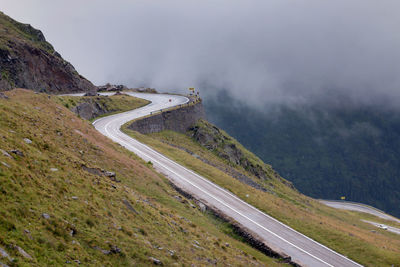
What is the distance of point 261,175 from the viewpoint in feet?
267

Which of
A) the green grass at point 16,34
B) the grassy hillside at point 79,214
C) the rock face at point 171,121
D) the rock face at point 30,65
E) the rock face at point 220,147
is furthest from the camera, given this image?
the rock face at point 220,147

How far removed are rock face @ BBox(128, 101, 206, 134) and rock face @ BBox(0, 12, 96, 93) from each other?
795 inches

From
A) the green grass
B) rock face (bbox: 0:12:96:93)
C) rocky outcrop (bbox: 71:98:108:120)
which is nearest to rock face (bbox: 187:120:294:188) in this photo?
rocky outcrop (bbox: 71:98:108:120)

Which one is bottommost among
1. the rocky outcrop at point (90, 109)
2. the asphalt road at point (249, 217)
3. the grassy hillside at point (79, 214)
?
the grassy hillside at point (79, 214)

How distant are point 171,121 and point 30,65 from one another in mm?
29439

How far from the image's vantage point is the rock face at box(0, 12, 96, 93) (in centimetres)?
5354

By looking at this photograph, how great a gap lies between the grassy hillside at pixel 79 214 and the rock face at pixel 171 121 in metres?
33.2

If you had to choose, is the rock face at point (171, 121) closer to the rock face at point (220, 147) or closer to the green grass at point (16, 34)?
the rock face at point (220, 147)

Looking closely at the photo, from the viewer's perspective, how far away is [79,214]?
14719 millimetres

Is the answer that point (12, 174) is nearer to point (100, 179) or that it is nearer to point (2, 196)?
point (2, 196)

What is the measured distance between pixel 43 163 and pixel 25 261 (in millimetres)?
7848

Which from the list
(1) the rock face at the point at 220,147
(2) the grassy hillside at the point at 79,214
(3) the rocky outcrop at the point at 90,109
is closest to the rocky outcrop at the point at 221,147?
(1) the rock face at the point at 220,147

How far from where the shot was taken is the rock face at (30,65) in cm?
5354

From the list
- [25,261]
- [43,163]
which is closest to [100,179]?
[43,163]
